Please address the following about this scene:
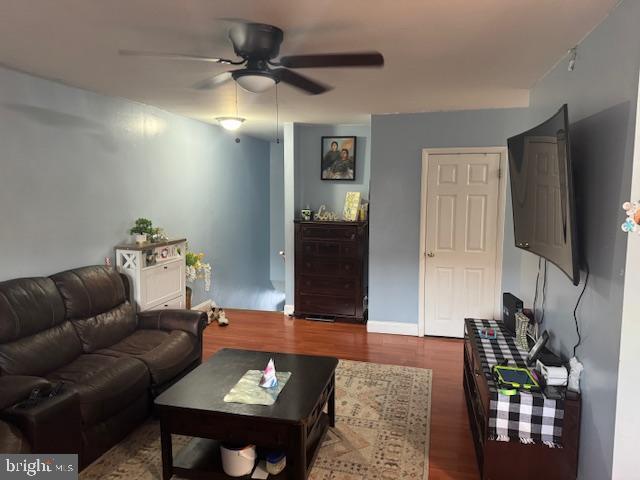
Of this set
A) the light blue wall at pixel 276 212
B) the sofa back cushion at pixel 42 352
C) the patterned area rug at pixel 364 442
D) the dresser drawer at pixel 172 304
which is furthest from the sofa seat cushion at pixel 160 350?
the light blue wall at pixel 276 212

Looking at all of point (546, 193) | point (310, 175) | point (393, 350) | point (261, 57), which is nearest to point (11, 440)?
point (261, 57)

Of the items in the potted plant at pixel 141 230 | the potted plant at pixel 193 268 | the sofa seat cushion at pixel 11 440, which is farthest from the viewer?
the potted plant at pixel 193 268

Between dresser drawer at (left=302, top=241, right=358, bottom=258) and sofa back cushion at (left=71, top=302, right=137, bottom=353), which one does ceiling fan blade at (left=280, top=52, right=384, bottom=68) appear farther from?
dresser drawer at (left=302, top=241, right=358, bottom=258)

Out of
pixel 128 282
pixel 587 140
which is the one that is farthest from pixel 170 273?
pixel 587 140

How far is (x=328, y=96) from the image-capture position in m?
3.81

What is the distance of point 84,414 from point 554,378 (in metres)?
2.50

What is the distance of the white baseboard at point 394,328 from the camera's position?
4.91 meters

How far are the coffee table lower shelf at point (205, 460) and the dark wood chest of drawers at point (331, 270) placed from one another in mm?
2671

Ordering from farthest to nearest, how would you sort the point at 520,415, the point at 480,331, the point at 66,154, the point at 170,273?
the point at 170,273 → the point at 66,154 → the point at 480,331 → the point at 520,415

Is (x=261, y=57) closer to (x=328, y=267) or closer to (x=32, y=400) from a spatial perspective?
(x=32, y=400)

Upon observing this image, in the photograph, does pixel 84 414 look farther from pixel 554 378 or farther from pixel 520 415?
pixel 554 378

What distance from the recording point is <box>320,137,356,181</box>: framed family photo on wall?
5676 millimetres

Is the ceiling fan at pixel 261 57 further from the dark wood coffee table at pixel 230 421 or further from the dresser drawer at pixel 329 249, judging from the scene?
the dresser drawer at pixel 329 249

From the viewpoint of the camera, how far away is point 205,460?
2.44m
